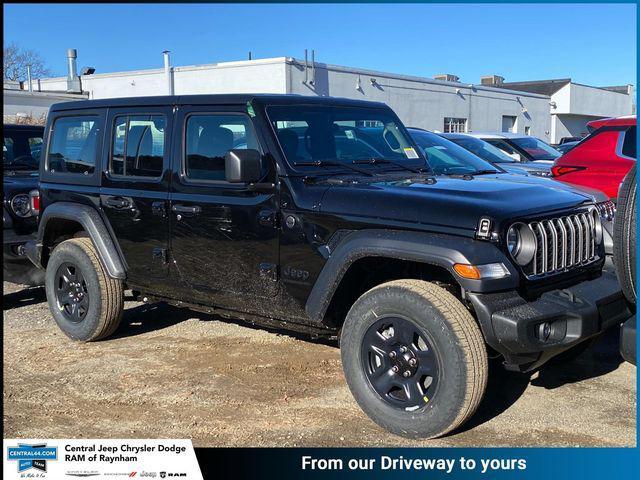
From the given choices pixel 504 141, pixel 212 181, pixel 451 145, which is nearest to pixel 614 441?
pixel 212 181

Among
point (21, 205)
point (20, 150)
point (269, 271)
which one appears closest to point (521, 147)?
point (20, 150)

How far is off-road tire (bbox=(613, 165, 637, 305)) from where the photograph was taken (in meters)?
3.72

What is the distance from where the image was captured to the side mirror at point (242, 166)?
4352 millimetres

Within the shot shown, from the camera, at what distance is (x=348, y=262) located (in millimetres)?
4113

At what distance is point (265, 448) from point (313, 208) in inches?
55.6

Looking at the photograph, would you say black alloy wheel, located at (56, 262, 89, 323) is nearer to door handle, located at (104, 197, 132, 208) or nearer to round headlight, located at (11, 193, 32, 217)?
door handle, located at (104, 197, 132, 208)

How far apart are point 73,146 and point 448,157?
3.98 m

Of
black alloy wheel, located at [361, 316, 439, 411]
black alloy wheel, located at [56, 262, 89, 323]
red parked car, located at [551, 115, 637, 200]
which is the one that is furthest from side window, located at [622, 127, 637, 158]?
black alloy wheel, located at [56, 262, 89, 323]

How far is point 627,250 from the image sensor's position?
147 inches

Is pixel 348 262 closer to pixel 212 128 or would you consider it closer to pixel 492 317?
pixel 492 317

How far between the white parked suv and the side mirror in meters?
9.22

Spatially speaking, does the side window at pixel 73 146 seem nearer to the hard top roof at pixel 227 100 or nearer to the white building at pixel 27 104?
the hard top roof at pixel 227 100

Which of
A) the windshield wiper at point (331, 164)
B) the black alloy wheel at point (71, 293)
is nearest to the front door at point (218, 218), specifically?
the windshield wiper at point (331, 164)

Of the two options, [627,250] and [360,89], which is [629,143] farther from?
[360,89]
